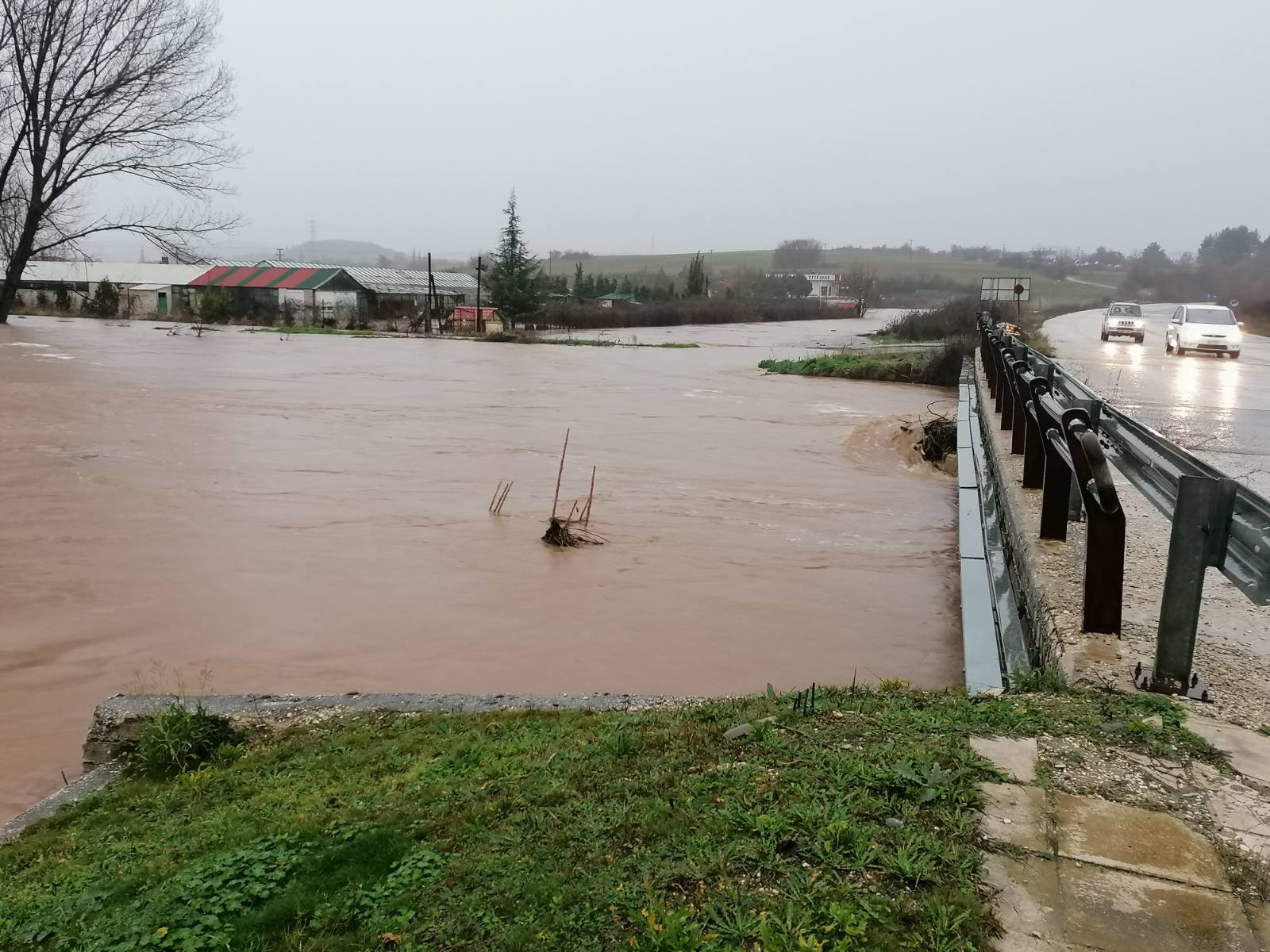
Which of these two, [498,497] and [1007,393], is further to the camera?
[498,497]

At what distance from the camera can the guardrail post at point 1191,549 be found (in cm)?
326

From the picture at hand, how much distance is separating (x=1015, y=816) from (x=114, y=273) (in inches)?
3605

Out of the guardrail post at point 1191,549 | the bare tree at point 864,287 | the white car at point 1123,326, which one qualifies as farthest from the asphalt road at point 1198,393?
the bare tree at point 864,287

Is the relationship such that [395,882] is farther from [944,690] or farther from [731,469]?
[731,469]

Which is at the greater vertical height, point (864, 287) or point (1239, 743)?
point (864, 287)

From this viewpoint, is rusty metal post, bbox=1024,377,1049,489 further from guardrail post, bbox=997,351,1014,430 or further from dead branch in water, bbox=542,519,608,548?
dead branch in water, bbox=542,519,608,548

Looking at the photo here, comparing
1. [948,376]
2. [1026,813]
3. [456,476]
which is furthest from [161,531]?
[948,376]

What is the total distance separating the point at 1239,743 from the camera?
120 inches

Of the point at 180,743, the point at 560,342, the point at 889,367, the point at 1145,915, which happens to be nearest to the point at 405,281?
the point at 560,342

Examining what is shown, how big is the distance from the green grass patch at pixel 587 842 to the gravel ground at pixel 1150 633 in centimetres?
30

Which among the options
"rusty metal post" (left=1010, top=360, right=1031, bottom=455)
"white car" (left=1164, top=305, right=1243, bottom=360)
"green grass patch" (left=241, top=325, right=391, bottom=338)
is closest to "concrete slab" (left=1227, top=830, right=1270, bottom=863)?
"rusty metal post" (left=1010, top=360, right=1031, bottom=455)

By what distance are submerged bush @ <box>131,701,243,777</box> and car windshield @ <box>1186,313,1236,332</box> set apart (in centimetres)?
2518

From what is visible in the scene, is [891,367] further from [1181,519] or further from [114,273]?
[114,273]

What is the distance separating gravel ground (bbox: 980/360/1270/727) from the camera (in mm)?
3518
